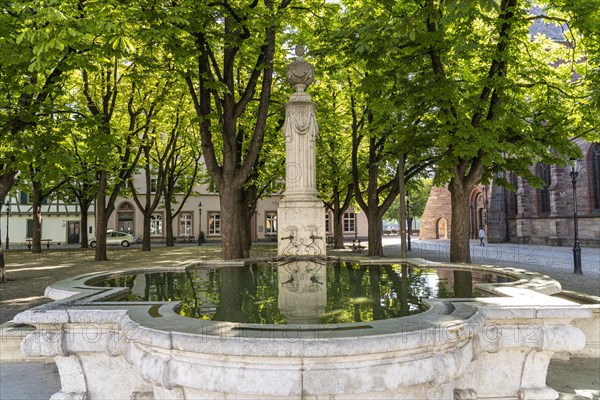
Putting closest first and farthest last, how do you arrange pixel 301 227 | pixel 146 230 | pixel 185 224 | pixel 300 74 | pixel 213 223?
pixel 301 227 < pixel 300 74 < pixel 146 230 < pixel 185 224 < pixel 213 223

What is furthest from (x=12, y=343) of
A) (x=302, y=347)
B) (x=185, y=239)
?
(x=185, y=239)

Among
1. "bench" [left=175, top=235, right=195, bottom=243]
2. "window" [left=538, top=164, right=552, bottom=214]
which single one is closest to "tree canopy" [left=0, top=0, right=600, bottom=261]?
"window" [left=538, top=164, right=552, bottom=214]

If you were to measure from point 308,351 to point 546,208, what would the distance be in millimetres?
39468

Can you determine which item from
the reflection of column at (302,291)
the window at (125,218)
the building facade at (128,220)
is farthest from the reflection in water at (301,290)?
the window at (125,218)

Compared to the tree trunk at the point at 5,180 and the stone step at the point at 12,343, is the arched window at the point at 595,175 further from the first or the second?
the stone step at the point at 12,343

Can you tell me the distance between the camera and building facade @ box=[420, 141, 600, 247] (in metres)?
30.9

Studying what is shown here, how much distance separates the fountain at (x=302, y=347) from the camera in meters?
3.49

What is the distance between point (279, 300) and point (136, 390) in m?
2.00

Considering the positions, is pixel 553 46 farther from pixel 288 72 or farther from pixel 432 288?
pixel 432 288

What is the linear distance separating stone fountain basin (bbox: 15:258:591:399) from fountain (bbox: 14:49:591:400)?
1 cm

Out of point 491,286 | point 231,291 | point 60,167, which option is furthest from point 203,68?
point 491,286

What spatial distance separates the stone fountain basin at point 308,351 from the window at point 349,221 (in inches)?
1820

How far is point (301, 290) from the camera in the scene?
6605 millimetres

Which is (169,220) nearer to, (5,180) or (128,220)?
(128,220)
